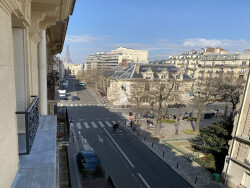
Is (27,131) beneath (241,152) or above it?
above

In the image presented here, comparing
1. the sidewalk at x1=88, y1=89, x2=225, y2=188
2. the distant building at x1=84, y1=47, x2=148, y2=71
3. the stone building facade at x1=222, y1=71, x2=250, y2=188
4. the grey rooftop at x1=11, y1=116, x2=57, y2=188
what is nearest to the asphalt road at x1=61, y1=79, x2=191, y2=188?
the sidewalk at x1=88, y1=89, x2=225, y2=188

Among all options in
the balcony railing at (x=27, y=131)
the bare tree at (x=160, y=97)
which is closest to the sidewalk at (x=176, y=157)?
the bare tree at (x=160, y=97)

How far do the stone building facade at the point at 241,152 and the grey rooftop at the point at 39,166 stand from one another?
13257mm

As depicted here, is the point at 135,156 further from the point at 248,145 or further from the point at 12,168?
the point at 12,168

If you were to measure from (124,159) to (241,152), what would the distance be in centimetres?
967

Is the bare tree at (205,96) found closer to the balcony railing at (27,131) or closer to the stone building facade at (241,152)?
the stone building facade at (241,152)

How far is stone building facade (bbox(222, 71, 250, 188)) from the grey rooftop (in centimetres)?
1326

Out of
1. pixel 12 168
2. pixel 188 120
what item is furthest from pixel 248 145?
pixel 188 120

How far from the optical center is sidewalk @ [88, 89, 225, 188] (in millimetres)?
14195

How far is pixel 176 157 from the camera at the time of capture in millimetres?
17906

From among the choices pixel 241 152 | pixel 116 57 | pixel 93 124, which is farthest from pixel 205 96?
pixel 116 57

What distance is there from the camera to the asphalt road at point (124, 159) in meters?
14.0

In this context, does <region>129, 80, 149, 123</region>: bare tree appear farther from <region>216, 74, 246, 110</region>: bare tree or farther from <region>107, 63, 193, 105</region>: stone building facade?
<region>216, 74, 246, 110</region>: bare tree

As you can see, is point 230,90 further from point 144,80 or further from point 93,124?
point 93,124
